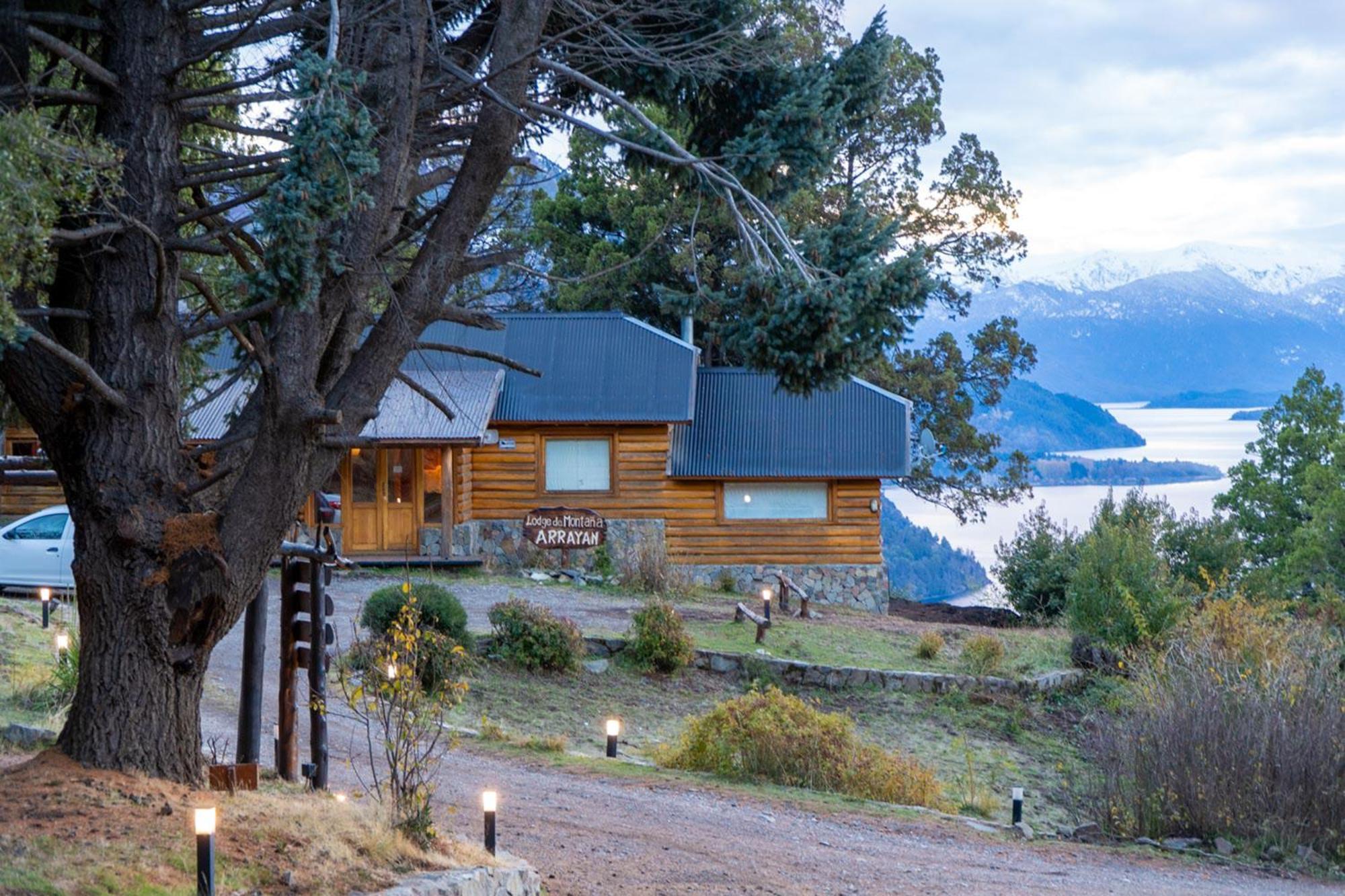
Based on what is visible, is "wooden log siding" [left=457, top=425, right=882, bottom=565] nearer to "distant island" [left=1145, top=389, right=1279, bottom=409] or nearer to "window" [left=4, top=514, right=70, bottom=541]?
"window" [left=4, top=514, right=70, bottom=541]

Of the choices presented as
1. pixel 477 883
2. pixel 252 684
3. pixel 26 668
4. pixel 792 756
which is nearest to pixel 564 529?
pixel 26 668

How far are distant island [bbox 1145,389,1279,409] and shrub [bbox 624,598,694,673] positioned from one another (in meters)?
91.1

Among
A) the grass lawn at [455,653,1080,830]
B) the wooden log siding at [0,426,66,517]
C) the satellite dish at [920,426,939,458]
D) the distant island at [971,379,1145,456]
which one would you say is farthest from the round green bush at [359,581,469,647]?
the distant island at [971,379,1145,456]

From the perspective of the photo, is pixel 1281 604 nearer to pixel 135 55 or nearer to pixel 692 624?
pixel 692 624

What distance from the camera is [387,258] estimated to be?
8.74 m

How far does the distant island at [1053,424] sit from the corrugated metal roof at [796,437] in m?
43.9

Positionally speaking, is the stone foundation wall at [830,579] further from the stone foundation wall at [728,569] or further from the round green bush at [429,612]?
the round green bush at [429,612]

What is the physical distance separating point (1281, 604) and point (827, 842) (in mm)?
12520

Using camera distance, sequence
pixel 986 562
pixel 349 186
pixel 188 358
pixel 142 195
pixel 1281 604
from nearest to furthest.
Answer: pixel 349 186
pixel 142 195
pixel 188 358
pixel 1281 604
pixel 986 562

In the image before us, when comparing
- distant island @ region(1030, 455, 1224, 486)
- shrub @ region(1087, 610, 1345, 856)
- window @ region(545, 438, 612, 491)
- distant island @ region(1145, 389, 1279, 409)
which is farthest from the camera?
distant island @ region(1145, 389, 1279, 409)

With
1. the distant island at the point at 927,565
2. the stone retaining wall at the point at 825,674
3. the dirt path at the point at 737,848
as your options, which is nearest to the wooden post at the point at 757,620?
the stone retaining wall at the point at 825,674

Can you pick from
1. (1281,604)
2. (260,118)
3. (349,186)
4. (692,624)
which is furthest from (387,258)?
(1281,604)

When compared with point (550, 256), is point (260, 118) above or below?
below

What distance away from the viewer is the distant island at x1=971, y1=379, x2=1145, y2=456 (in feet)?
236
